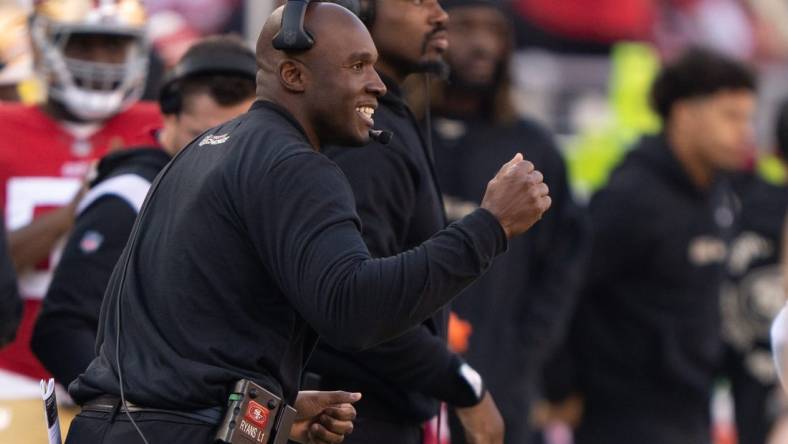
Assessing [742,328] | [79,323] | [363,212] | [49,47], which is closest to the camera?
[363,212]

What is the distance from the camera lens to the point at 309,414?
14.9 feet

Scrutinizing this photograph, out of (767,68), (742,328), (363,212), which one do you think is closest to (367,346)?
(363,212)

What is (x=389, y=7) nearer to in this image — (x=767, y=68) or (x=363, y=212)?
(x=363, y=212)

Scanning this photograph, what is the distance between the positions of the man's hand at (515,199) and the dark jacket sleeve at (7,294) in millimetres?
1853

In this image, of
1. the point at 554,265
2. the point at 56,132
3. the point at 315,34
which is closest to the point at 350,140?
the point at 315,34

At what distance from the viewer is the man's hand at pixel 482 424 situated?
528 cm

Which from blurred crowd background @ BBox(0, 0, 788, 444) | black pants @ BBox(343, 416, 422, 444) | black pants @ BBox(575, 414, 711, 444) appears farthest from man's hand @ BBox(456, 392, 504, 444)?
blurred crowd background @ BBox(0, 0, 788, 444)

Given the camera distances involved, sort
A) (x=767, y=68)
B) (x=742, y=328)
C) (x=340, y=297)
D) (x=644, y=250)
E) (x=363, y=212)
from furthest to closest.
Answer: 1. (x=767, y=68)
2. (x=742, y=328)
3. (x=644, y=250)
4. (x=363, y=212)
5. (x=340, y=297)

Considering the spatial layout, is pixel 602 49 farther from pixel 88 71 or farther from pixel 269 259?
pixel 269 259

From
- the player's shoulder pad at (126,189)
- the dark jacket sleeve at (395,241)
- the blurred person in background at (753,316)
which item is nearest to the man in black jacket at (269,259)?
the dark jacket sleeve at (395,241)

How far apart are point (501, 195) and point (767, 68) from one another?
1555cm

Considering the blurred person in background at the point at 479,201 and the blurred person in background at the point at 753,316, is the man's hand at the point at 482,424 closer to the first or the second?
the blurred person in background at the point at 479,201

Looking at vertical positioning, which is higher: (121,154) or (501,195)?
(501,195)

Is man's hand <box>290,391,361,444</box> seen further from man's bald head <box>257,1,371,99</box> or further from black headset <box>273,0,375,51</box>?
black headset <box>273,0,375,51</box>
